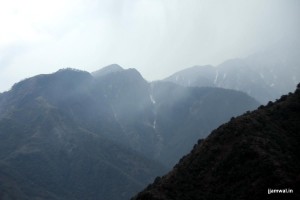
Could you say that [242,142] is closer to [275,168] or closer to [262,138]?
[262,138]

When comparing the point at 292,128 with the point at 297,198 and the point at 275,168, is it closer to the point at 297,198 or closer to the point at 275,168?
the point at 275,168

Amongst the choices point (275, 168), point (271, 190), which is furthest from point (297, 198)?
point (275, 168)

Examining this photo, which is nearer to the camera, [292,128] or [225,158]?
[225,158]

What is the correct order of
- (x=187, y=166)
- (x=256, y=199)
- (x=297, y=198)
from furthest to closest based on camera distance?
(x=187, y=166), (x=256, y=199), (x=297, y=198)

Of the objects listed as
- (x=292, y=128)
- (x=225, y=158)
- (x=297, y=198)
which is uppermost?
(x=292, y=128)

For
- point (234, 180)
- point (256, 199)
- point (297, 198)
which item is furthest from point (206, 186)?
point (297, 198)

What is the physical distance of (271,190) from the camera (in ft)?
279

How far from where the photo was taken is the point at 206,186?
100 meters

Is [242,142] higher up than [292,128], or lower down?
lower down

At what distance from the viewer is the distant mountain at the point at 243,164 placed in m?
90.7

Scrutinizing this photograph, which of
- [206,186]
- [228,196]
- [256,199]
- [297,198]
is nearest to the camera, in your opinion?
[297,198]

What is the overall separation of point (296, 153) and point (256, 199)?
21130mm

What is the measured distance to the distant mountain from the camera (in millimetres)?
90688

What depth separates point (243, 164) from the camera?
9962 centimetres
